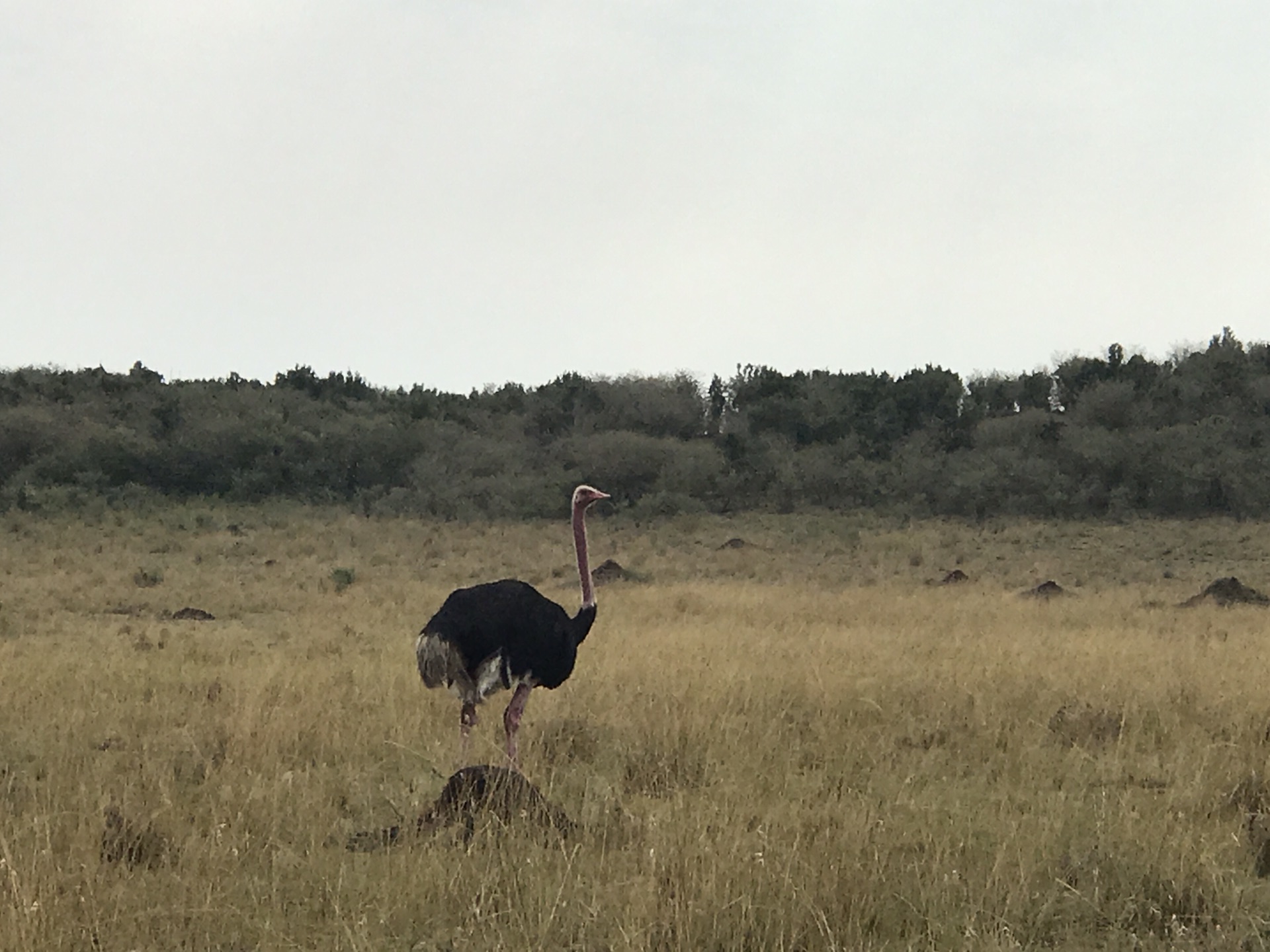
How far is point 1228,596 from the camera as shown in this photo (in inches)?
622

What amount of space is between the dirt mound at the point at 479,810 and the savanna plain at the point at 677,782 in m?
0.11

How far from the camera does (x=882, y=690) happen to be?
335 inches

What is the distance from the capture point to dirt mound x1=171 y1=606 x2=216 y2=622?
14477 mm

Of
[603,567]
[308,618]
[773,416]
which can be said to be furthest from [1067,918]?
[773,416]

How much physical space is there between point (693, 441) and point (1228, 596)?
82.4ft

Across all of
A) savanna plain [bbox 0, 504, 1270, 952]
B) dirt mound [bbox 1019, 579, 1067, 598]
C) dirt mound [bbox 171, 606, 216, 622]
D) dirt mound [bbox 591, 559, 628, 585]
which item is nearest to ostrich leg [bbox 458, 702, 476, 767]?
savanna plain [bbox 0, 504, 1270, 952]

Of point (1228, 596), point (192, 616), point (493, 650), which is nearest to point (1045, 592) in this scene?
point (1228, 596)

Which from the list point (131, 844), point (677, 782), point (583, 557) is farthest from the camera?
point (583, 557)

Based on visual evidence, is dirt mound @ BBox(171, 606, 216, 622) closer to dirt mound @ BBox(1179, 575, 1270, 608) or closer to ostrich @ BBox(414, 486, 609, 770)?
ostrich @ BBox(414, 486, 609, 770)

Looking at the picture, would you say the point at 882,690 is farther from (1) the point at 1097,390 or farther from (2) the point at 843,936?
(1) the point at 1097,390

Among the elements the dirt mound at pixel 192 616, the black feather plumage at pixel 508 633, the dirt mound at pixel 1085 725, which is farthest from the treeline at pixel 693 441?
the black feather plumage at pixel 508 633

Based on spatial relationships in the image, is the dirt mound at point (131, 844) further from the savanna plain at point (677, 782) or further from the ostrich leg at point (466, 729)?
the ostrich leg at point (466, 729)

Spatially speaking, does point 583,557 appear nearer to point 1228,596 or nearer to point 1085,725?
point 1085,725

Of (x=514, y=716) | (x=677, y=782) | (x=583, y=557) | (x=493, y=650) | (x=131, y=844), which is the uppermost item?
(x=583, y=557)
